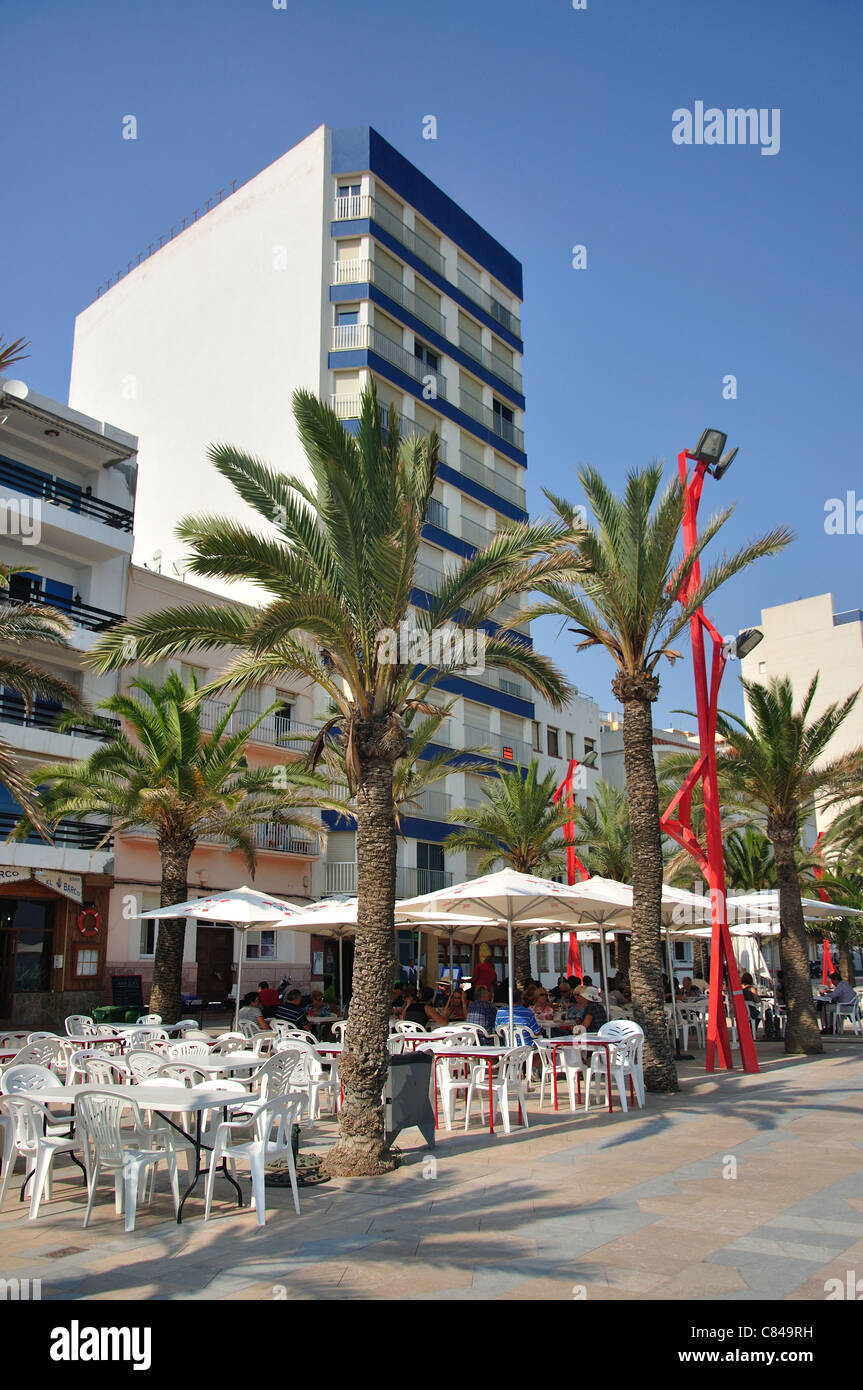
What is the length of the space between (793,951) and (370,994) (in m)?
12.3

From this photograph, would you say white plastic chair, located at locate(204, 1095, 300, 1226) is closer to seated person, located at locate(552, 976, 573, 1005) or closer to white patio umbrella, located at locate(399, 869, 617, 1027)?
white patio umbrella, located at locate(399, 869, 617, 1027)

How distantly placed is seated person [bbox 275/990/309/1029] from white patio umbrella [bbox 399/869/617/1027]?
2.10 metres

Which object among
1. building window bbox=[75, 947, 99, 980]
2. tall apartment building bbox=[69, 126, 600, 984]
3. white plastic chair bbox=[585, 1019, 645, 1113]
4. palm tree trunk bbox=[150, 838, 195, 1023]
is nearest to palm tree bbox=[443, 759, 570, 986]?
tall apartment building bbox=[69, 126, 600, 984]

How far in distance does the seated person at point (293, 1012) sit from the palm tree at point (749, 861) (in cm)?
2053

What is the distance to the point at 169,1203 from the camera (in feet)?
26.4

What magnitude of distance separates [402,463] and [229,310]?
97.7ft

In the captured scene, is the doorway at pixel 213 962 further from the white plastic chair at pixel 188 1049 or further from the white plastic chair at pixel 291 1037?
the white plastic chair at pixel 188 1049

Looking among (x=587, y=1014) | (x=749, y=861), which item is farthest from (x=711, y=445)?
(x=749, y=861)

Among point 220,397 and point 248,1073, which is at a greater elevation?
point 220,397
